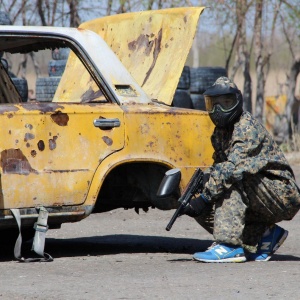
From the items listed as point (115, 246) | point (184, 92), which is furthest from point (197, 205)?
point (184, 92)

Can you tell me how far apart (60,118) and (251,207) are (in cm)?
147

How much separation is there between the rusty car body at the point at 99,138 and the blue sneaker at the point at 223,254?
0.51m

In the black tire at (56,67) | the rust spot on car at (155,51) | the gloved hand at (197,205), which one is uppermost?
the rust spot on car at (155,51)

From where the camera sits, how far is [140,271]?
580cm

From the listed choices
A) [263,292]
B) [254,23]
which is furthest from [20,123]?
[254,23]

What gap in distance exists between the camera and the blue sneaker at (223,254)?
20.1ft

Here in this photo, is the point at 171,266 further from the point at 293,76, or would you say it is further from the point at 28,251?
the point at 293,76

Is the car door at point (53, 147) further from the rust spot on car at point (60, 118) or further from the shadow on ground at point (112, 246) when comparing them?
the shadow on ground at point (112, 246)

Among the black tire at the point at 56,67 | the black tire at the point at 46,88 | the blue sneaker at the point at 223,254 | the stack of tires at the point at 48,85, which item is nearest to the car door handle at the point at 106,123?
the blue sneaker at the point at 223,254

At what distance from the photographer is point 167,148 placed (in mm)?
6352

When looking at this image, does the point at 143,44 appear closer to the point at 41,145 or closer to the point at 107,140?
the point at 107,140

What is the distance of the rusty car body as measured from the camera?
19.8 ft

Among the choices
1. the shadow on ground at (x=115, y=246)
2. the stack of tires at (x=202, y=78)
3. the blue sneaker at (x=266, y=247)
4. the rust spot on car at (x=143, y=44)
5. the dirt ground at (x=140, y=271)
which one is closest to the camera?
the dirt ground at (x=140, y=271)

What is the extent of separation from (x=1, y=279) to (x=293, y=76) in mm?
14175
